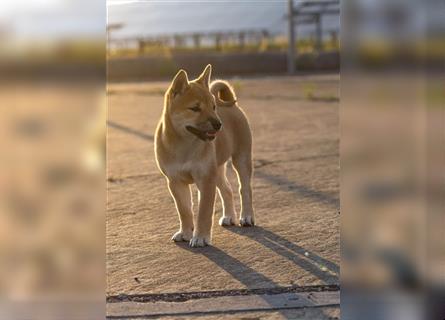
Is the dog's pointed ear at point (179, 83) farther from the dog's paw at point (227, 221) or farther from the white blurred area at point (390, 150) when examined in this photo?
the white blurred area at point (390, 150)

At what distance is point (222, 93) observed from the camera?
4832 mm

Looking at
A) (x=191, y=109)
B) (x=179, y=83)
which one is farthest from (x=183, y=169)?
(x=179, y=83)

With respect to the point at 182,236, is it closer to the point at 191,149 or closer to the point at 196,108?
the point at 191,149

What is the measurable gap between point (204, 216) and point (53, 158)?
108 inches

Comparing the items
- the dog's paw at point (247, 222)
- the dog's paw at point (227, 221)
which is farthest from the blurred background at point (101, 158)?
the dog's paw at point (227, 221)

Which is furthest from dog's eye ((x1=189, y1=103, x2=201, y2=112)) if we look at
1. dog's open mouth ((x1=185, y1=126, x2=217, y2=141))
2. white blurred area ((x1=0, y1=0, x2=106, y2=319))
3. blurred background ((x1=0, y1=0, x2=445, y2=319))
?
white blurred area ((x1=0, y1=0, x2=106, y2=319))

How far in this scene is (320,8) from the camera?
20844 millimetres

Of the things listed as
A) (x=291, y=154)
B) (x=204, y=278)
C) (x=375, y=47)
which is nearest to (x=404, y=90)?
(x=375, y=47)

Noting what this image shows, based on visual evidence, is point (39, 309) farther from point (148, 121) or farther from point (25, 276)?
point (148, 121)

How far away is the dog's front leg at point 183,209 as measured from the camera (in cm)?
418

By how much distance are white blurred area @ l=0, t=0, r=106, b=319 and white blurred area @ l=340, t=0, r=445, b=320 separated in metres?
0.56

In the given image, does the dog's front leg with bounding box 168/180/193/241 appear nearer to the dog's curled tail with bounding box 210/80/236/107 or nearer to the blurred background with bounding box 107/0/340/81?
the dog's curled tail with bounding box 210/80/236/107

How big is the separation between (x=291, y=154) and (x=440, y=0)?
17.8 ft

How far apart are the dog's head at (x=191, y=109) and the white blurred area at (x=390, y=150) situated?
248cm
